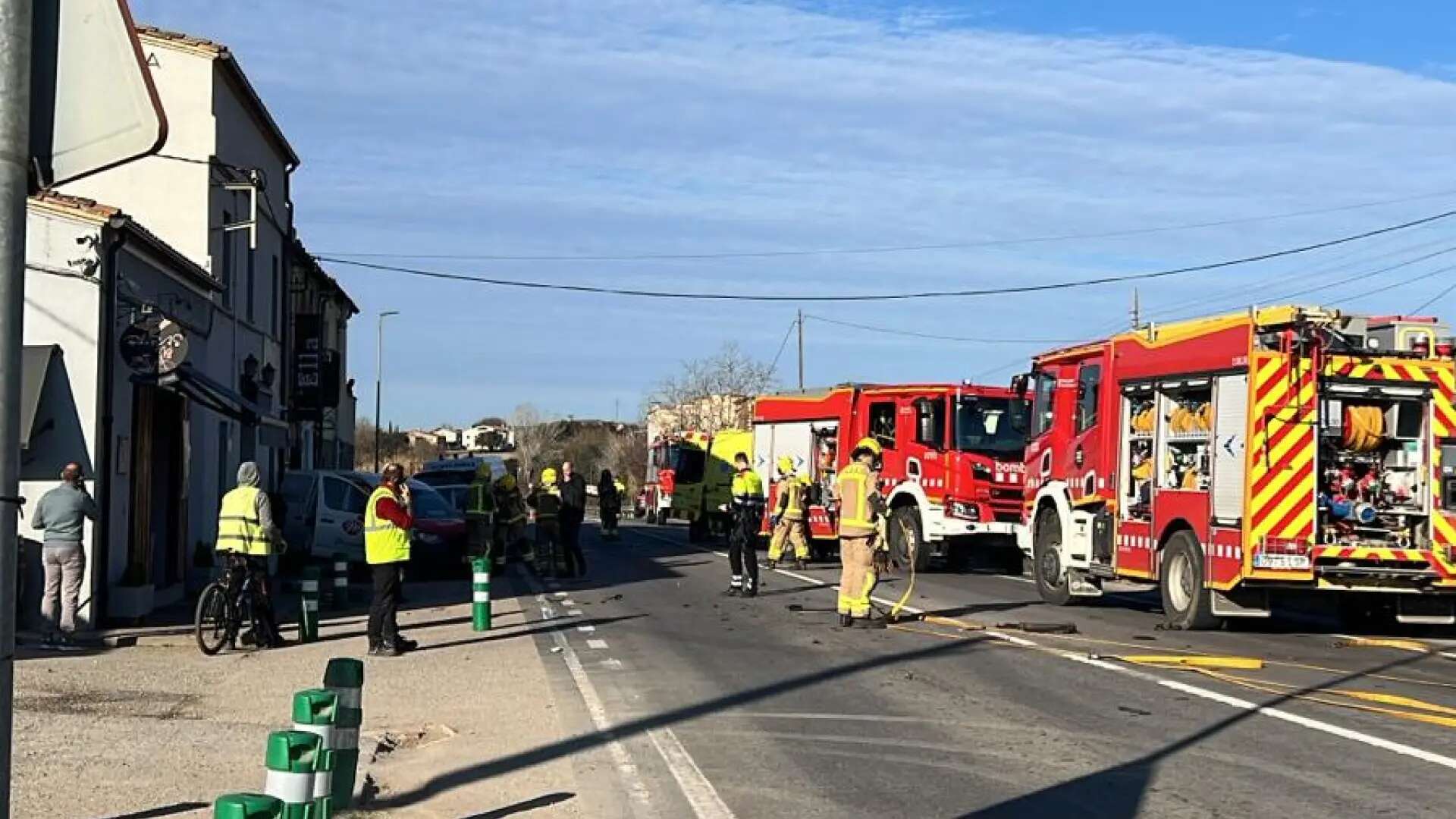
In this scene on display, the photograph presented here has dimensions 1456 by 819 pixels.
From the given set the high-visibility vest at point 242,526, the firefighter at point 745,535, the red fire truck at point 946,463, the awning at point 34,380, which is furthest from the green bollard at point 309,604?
the red fire truck at point 946,463

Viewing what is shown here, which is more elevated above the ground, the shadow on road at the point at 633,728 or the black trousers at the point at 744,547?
the black trousers at the point at 744,547

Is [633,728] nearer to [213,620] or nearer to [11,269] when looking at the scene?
[213,620]

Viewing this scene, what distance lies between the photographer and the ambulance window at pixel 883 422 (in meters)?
29.4

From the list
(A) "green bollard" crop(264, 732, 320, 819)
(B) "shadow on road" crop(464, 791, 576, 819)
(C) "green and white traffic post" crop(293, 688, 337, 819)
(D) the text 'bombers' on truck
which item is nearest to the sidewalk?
(B) "shadow on road" crop(464, 791, 576, 819)

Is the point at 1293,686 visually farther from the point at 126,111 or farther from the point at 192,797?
the point at 126,111

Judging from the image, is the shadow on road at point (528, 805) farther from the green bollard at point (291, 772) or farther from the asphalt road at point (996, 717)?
the green bollard at point (291, 772)

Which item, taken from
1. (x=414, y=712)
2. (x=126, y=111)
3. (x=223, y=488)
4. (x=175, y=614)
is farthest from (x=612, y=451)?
(x=126, y=111)

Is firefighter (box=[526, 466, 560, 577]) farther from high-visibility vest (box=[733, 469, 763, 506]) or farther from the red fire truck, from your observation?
the red fire truck

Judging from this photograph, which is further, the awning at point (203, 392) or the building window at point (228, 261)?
the building window at point (228, 261)

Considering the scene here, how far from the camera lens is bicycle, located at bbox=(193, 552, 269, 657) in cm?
1559

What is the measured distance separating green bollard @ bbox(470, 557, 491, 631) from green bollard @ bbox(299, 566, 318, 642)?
5.34 feet

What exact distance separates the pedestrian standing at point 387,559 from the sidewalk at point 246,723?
26 cm

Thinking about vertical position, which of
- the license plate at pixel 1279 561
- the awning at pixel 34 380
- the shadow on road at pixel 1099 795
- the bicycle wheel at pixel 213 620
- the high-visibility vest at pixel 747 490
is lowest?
the shadow on road at pixel 1099 795

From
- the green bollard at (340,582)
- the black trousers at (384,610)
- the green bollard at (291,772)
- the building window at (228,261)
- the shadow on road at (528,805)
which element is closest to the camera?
the green bollard at (291,772)
